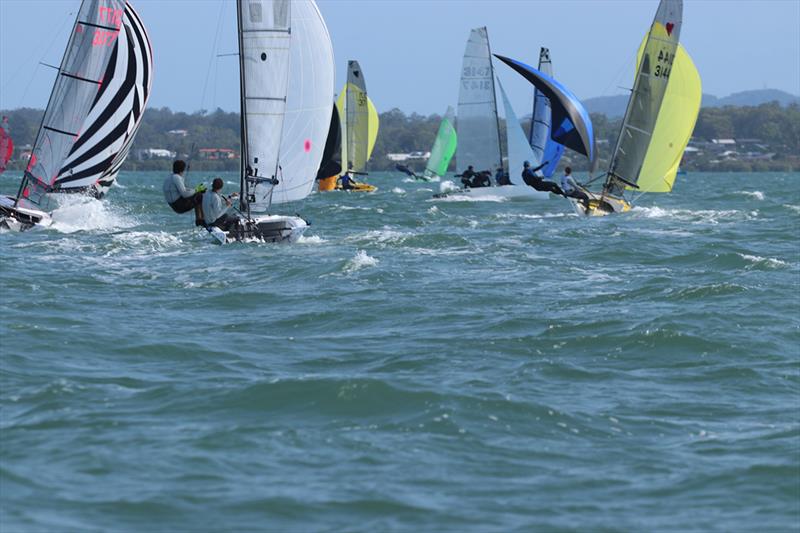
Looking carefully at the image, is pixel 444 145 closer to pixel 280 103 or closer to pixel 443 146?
pixel 443 146

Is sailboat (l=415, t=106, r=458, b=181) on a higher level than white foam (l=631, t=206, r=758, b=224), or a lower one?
higher

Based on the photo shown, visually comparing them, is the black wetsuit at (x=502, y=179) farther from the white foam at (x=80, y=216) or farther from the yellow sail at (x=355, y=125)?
the white foam at (x=80, y=216)

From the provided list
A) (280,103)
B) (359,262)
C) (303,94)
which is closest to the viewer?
(359,262)

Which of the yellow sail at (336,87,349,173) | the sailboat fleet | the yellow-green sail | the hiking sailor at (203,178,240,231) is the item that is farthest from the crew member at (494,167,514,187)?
the hiking sailor at (203,178,240,231)

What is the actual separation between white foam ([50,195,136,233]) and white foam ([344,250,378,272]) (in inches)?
306

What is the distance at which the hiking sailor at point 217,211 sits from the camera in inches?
787

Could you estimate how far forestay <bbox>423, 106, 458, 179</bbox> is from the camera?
201ft

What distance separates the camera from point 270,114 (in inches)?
866

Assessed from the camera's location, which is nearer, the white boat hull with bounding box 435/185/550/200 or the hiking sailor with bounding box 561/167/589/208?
the hiking sailor with bounding box 561/167/589/208

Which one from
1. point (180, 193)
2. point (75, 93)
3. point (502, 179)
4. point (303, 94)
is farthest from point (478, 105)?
point (180, 193)

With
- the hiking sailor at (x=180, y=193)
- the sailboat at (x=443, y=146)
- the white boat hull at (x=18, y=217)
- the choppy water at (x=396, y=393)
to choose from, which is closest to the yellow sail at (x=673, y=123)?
the choppy water at (x=396, y=393)

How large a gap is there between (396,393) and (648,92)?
862 inches

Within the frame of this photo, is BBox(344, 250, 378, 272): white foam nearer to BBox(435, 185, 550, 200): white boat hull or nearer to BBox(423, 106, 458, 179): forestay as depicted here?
BBox(435, 185, 550, 200): white boat hull

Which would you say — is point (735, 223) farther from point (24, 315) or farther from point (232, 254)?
point (24, 315)
